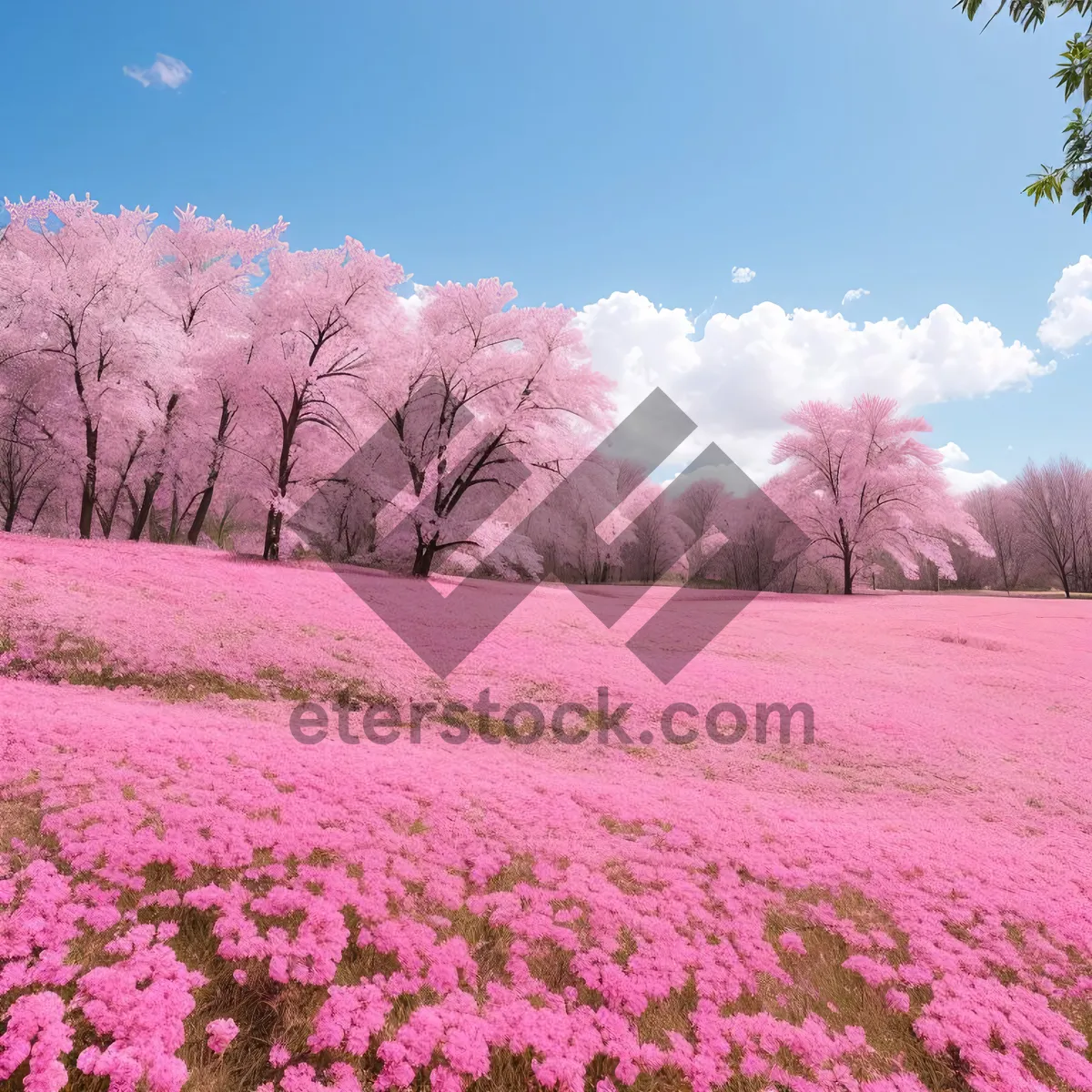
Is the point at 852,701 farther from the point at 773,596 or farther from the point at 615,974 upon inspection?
the point at 773,596

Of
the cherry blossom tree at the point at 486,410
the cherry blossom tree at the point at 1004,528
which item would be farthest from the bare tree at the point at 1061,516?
the cherry blossom tree at the point at 486,410

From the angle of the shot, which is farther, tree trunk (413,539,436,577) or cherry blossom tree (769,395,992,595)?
cherry blossom tree (769,395,992,595)

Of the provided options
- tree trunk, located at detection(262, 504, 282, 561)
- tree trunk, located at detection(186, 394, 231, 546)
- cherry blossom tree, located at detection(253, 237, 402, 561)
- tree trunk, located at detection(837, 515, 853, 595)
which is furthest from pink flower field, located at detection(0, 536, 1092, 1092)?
tree trunk, located at detection(837, 515, 853, 595)

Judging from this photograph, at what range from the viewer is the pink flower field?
10.7 ft

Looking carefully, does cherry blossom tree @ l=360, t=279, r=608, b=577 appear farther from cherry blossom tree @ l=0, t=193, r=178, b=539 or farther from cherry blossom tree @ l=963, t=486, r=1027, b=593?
cherry blossom tree @ l=963, t=486, r=1027, b=593

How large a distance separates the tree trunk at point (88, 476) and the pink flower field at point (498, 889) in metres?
12.4

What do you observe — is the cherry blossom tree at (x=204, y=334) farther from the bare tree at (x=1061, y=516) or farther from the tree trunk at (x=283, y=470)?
the bare tree at (x=1061, y=516)

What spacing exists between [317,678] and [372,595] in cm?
694

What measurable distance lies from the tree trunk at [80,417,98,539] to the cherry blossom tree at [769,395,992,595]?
37028 mm

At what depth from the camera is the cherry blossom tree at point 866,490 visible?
33.8 metres

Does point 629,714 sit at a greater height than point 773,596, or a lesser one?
lesser

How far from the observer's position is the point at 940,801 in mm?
7730

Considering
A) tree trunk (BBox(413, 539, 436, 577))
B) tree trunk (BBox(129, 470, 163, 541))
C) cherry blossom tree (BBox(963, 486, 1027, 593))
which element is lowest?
tree trunk (BBox(413, 539, 436, 577))

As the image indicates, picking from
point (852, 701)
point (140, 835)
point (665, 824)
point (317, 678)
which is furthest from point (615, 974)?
point (852, 701)
